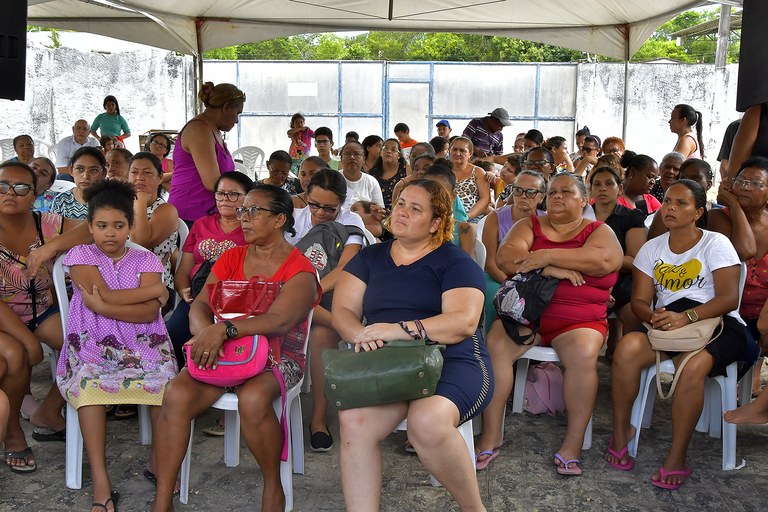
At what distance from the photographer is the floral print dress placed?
2912 millimetres

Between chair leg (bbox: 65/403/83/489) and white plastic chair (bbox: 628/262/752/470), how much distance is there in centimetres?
234

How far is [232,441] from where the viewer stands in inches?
125

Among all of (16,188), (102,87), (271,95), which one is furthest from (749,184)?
(102,87)

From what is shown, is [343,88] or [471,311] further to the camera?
[343,88]

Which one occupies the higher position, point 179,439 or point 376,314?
point 376,314

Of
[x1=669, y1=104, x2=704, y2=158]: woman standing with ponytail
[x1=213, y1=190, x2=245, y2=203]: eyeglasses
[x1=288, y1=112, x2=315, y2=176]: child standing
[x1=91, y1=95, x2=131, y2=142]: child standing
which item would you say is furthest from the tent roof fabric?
[x1=213, y1=190, x2=245, y2=203]: eyeglasses

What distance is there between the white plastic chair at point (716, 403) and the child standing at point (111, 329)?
203 cm

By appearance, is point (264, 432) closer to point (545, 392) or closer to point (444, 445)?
point (444, 445)

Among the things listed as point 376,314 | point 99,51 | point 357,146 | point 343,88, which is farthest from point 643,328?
point 99,51

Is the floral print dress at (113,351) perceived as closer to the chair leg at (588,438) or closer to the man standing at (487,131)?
the chair leg at (588,438)

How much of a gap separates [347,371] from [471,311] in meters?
0.52

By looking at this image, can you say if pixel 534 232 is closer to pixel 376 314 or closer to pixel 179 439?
pixel 376 314

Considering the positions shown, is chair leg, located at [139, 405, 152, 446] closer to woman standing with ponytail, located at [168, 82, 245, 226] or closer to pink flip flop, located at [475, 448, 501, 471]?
woman standing with ponytail, located at [168, 82, 245, 226]

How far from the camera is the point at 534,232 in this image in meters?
3.62
